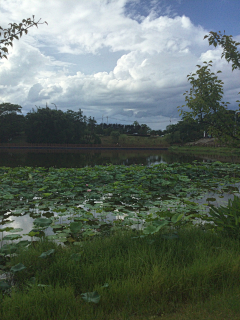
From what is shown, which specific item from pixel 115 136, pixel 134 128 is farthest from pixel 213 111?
pixel 134 128

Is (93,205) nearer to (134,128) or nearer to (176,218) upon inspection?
(176,218)

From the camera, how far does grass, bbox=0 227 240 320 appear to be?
7.78 feet

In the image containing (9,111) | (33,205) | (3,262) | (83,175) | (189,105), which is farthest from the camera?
(9,111)

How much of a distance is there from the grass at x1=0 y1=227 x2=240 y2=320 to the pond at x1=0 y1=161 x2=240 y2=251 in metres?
0.47

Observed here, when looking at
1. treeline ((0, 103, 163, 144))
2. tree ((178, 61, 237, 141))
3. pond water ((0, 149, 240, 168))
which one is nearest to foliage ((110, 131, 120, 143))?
treeline ((0, 103, 163, 144))

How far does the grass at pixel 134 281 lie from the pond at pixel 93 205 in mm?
468

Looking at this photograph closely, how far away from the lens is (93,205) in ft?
20.7

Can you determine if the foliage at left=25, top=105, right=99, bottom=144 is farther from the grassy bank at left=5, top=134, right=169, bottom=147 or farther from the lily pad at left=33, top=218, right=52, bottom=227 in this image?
the lily pad at left=33, top=218, right=52, bottom=227

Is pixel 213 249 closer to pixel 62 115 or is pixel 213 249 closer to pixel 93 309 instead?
pixel 93 309

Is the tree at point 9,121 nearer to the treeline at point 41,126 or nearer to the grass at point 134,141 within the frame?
the treeline at point 41,126

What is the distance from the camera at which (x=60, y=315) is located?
230cm

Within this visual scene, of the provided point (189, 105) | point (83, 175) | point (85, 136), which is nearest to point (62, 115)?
point (85, 136)

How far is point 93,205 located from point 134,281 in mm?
3649

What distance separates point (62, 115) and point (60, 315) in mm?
63038
